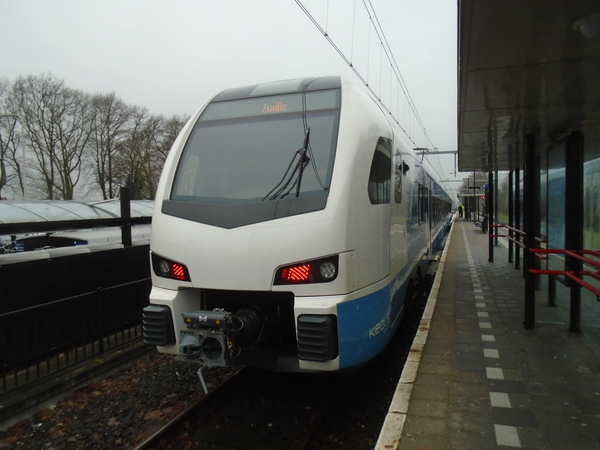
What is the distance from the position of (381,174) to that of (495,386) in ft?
7.39

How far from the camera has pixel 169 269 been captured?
421cm

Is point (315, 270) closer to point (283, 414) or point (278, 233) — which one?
point (278, 233)

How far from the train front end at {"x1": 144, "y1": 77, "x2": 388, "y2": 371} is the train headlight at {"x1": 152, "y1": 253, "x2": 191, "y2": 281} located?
1 centimetres

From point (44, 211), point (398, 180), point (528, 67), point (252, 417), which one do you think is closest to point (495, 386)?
point (252, 417)

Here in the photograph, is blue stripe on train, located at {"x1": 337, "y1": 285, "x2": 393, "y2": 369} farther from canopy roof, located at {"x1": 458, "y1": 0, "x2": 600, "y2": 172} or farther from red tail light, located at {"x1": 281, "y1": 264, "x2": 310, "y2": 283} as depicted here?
canopy roof, located at {"x1": 458, "y1": 0, "x2": 600, "y2": 172}

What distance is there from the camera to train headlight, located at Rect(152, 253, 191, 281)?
4.11 meters

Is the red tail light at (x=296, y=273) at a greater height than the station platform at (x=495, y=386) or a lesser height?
greater

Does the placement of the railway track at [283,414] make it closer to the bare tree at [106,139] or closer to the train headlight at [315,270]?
the train headlight at [315,270]

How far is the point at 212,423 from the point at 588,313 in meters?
4.80

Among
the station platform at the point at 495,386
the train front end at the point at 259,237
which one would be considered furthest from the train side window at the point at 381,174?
the station platform at the point at 495,386

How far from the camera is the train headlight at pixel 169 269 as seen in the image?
4.11 metres

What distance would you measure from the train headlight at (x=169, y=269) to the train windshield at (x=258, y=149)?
613mm

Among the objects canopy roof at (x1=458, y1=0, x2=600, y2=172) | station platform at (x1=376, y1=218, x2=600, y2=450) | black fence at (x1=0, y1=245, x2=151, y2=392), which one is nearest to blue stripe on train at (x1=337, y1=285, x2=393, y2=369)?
station platform at (x1=376, y1=218, x2=600, y2=450)

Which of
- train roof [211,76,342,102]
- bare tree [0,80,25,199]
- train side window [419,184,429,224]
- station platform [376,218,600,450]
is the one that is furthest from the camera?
bare tree [0,80,25,199]
